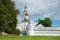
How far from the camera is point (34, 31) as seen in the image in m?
87.1

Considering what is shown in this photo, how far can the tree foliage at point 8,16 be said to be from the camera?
48.2m

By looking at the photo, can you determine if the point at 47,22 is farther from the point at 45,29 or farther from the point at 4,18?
the point at 4,18

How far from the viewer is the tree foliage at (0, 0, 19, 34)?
4819 centimetres

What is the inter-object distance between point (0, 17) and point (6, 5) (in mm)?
5475

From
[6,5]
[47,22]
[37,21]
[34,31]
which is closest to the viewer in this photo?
[6,5]

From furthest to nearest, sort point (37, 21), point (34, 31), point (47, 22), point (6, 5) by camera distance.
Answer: point (37, 21) < point (47, 22) < point (34, 31) < point (6, 5)

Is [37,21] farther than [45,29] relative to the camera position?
Yes

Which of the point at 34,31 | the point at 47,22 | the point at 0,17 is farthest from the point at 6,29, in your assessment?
the point at 47,22

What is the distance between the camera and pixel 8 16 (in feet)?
162

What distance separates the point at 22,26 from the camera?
123 m

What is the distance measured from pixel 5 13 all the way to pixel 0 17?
6.19 feet

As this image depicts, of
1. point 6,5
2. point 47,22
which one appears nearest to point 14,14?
point 6,5

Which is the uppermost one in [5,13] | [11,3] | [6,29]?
[11,3]

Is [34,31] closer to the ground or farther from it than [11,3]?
closer to the ground
